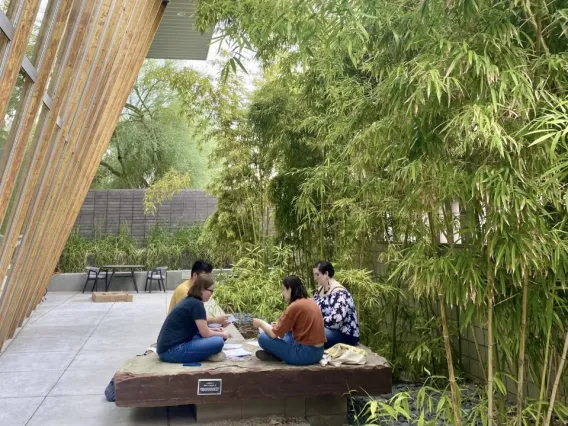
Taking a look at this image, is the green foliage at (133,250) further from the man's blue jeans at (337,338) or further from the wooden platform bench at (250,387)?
the wooden platform bench at (250,387)

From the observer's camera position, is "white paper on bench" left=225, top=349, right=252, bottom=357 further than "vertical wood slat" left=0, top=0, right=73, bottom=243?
Yes

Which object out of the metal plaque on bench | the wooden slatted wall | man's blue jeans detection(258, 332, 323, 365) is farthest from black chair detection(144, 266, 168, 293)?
the metal plaque on bench

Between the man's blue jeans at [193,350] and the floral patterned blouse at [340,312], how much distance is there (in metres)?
0.90

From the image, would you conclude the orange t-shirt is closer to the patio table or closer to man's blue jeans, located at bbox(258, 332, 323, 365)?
man's blue jeans, located at bbox(258, 332, 323, 365)

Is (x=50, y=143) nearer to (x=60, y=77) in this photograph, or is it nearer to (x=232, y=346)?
(x=60, y=77)

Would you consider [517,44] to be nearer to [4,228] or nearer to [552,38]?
[552,38]

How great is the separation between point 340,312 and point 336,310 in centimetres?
4

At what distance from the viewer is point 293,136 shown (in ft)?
19.3

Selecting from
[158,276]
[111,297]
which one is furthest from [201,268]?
[158,276]

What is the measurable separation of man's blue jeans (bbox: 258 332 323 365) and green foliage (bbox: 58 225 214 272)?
27.4 feet

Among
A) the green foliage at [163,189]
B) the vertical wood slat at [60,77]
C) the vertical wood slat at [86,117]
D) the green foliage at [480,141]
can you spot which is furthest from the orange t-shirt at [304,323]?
the green foliage at [163,189]

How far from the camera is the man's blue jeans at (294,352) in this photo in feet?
11.8

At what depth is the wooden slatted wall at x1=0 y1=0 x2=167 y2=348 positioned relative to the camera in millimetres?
2984

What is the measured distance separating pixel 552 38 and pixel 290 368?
245 cm
